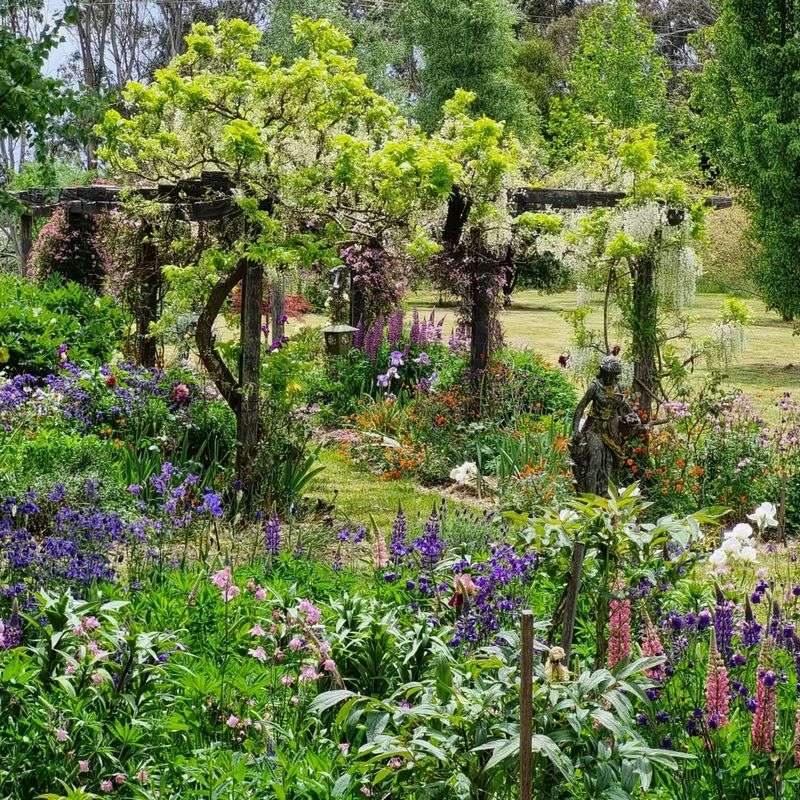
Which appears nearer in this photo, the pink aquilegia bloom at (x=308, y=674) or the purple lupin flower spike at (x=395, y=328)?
the pink aquilegia bloom at (x=308, y=674)

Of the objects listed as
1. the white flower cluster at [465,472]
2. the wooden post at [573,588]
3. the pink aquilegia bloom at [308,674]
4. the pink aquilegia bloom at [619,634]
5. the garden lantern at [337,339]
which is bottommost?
the white flower cluster at [465,472]

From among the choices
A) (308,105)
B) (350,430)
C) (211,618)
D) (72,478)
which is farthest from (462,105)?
(211,618)

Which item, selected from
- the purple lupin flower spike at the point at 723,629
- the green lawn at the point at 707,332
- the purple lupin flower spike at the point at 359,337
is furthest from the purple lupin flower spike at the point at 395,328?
the purple lupin flower spike at the point at 723,629

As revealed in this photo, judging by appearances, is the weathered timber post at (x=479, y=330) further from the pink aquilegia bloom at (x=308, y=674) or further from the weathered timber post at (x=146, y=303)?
the pink aquilegia bloom at (x=308, y=674)

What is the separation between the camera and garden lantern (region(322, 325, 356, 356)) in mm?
13359

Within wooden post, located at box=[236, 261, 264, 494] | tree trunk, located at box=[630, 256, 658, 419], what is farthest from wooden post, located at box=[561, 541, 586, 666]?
tree trunk, located at box=[630, 256, 658, 419]

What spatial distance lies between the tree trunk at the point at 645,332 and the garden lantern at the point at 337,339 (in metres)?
4.47

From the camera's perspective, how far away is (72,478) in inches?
272

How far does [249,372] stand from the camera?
7965 millimetres

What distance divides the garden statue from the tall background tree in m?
10.3

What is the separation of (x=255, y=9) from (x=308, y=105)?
35717mm

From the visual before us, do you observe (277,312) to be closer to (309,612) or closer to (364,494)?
(364,494)

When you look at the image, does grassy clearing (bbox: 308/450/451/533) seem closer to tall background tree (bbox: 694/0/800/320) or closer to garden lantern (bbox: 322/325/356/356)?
garden lantern (bbox: 322/325/356/356)

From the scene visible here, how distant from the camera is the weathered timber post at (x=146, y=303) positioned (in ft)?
36.6
